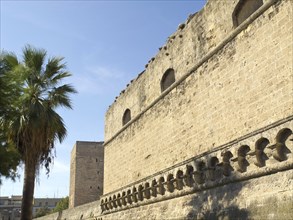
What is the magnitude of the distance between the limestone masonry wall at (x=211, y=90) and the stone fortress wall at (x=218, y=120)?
2cm

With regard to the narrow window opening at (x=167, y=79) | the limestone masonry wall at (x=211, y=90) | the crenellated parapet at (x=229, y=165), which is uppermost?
the narrow window opening at (x=167, y=79)

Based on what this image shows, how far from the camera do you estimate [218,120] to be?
9008 millimetres

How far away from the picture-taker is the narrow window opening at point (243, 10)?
28.7ft

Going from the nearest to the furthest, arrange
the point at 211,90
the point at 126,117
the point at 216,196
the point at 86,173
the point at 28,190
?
the point at 216,196 → the point at 211,90 → the point at 28,190 → the point at 126,117 → the point at 86,173

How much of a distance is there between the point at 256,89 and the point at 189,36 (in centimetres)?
355

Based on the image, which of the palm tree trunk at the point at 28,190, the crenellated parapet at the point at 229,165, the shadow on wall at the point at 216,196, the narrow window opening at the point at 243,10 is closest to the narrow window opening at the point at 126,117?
the crenellated parapet at the point at 229,165

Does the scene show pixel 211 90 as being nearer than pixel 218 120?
No

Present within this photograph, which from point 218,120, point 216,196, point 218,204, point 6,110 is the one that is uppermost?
point 6,110

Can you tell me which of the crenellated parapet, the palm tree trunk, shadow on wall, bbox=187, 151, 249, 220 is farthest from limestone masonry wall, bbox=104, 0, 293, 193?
the palm tree trunk

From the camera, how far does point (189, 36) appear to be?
1076 cm

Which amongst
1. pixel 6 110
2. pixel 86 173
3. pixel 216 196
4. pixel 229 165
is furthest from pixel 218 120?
pixel 86 173

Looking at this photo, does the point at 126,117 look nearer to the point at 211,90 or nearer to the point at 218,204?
the point at 211,90

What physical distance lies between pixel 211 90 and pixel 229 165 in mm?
2067

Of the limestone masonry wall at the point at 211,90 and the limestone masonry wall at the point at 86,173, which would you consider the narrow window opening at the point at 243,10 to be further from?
the limestone masonry wall at the point at 86,173
